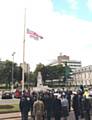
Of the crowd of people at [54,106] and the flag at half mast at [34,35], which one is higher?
the flag at half mast at [34,35]

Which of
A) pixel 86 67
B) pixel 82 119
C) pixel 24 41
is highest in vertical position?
pixel 86 67

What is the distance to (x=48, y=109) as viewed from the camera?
23.0m

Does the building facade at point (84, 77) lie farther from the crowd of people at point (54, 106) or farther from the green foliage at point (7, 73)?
the crowd of people at point (54, 106)

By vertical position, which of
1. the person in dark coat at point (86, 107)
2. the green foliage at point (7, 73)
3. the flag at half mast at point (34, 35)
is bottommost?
the person in dark coat at point (86, 107)

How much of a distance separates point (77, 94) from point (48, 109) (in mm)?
1987

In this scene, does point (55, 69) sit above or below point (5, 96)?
above

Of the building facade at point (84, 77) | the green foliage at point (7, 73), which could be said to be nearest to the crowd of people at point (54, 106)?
the green foliage at point (7, 73)

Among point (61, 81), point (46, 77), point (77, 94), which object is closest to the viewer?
point (77, 94)

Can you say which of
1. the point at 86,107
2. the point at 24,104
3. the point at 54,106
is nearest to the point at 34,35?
the point at 24,104

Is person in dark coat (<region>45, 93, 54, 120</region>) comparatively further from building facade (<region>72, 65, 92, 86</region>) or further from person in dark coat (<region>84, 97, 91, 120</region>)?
building facade (<region>72, 65, 92, 86</region>)

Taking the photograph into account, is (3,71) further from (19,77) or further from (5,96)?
(5,96)

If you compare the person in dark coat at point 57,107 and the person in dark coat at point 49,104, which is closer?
the person in dark coat at point 57,107

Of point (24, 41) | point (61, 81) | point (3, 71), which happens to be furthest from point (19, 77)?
point (24, 41)

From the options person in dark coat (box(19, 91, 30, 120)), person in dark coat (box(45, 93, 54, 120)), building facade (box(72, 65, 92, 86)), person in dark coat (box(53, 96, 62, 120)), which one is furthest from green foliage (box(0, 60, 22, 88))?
person in dark coat (box(53, 96, 62, 120))
